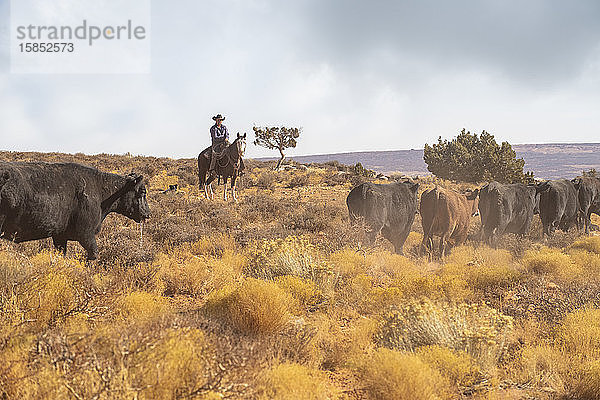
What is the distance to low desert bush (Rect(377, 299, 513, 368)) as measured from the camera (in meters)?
3.76

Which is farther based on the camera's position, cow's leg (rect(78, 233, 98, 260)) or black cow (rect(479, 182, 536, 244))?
black cow (rect(479, 182, 536, 244))

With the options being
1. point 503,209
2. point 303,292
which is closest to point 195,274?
point 303,292

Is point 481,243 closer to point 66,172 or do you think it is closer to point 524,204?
point 524,204

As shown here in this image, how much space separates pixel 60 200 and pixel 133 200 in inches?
54.4

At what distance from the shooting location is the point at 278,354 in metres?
3.52

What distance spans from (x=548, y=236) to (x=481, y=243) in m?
2.88

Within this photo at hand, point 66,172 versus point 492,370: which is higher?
point 66,172

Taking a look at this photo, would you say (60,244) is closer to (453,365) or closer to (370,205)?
(453,365)

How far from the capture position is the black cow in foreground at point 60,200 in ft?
16.8

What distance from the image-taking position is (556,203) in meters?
11.9

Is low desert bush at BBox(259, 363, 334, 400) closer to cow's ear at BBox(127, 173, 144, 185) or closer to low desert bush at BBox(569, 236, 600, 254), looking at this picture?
cow's ear at BBox(127, 173, 144, 185)

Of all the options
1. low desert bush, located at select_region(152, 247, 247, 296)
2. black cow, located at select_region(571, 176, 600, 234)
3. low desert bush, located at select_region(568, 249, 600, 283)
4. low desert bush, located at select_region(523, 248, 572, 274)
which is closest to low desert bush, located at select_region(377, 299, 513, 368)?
low desert bush, located at select_region(152, 247, 247, 296)

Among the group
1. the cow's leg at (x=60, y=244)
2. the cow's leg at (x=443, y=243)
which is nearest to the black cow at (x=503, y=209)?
the cow's leg at (x=443, y=243)

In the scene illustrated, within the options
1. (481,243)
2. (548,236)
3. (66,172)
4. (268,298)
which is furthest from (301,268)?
(548,236)
